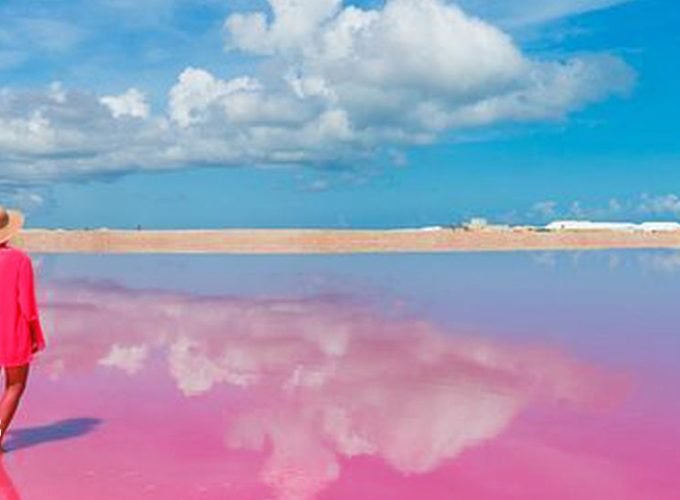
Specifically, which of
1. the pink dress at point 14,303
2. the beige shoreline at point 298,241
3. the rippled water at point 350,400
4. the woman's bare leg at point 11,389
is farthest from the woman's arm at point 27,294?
the beige shoreline at point 298,241

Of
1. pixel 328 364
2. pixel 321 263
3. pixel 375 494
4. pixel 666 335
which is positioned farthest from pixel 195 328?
pixel 321 263

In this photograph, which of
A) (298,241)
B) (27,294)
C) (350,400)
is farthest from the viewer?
(298,241)

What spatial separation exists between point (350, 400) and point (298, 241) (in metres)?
34.7

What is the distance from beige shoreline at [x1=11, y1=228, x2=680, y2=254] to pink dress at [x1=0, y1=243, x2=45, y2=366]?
3137 cm

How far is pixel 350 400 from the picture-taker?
27.1 ft

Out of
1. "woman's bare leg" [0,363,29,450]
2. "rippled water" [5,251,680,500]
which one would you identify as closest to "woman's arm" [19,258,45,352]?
"woman's bare leg" [0,363,29,450]

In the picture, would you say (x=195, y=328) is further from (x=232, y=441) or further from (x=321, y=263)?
(x=321, y=263)

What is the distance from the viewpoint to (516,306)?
54.0ft

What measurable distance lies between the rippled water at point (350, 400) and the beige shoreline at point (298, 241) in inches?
919

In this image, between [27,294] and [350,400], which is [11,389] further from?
[350,400]

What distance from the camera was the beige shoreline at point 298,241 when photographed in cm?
4150

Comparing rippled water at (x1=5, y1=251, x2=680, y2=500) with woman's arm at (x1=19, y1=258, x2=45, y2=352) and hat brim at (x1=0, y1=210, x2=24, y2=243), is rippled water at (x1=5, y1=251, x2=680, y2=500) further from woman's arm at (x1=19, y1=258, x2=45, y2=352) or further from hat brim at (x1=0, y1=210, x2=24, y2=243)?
hat brim at (x1=0, y1=210, x2=24, y2=243)

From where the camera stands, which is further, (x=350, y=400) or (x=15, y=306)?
(x=350, y=400)

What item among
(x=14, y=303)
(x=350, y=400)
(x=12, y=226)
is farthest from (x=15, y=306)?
(x=350, y=400)
